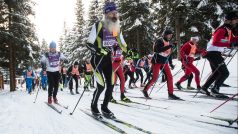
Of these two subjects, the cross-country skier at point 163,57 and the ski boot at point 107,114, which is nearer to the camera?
the ski boot at point 107,114

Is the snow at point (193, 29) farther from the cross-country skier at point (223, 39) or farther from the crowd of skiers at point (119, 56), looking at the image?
the cross-country skier at point (223, 39)

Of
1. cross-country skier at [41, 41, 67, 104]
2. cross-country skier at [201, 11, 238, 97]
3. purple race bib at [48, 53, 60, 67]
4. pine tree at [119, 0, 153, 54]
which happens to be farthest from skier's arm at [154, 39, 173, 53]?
pine tree at [119, 0, 153, 54]

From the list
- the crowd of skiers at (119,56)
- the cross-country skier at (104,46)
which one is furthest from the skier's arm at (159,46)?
the cross-country skier at (104,46)

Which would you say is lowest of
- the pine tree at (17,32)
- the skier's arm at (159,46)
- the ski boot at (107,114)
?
the ski boot at (107,114)

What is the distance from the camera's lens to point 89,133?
4691mm

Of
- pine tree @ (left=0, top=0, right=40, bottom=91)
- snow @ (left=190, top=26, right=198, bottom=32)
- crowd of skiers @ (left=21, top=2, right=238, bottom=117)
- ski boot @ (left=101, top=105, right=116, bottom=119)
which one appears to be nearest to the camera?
ski boot @ (left=101, top=105, right=116, bottom=119)

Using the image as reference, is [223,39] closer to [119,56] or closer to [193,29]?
[119,56]

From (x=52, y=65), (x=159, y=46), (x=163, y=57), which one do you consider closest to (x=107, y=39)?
(x=159, y=46)

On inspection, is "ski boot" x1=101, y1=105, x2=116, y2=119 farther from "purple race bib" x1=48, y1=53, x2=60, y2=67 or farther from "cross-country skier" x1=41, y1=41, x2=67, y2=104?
"purple race bib" x1=48, y1=53, x2=60, y2=67

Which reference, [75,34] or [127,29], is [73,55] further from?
[127,29]

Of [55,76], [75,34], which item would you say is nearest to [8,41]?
[55,76]

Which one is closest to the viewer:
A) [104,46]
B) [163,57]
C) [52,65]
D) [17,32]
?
[104,46]

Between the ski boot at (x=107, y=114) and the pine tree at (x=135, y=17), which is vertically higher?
the pine tree at (x=135, y=17)

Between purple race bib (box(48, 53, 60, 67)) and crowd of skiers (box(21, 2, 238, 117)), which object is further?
purple race bib (box(48, 53, 60, 67))
